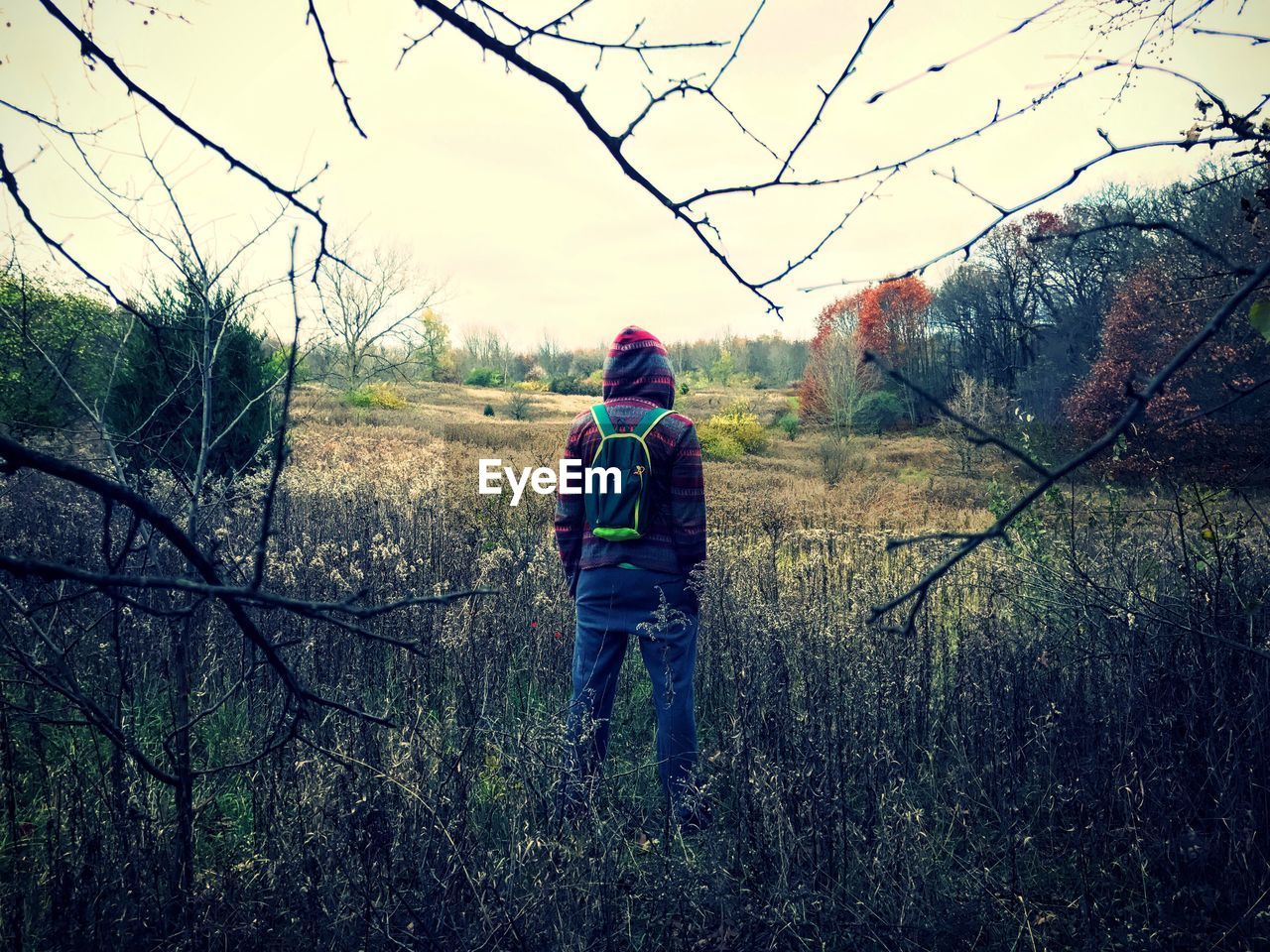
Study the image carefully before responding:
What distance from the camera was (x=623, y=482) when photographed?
117 inches

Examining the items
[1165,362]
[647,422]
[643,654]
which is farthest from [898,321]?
[643,654]

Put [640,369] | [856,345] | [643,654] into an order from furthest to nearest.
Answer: [856,345] < [640,369] < [643,654]

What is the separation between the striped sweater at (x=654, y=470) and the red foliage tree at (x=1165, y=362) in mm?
5807

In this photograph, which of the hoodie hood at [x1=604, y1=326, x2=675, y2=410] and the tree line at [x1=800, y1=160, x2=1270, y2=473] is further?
the hoodie hood at [x1=604, y1=326, x2=675, y2=410]

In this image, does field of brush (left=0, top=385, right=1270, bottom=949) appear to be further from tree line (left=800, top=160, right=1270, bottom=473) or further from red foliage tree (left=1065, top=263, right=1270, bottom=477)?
red foliage tree (left=1065, top=263, right=1270, bottom=477)

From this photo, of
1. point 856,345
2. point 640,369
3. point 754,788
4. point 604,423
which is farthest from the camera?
point 856,345

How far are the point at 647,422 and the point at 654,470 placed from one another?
203 mm

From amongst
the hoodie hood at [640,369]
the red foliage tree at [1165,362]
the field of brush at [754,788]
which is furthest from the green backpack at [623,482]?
the red foliage tree at [1165,362]

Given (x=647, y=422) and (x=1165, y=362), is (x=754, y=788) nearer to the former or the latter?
(x=647, y=422)

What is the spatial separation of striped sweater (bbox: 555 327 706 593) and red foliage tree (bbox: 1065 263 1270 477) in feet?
19.1

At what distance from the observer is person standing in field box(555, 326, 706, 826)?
2.95 metres

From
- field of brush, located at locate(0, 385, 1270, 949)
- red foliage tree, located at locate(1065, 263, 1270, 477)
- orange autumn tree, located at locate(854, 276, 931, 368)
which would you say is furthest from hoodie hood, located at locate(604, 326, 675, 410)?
orange autumn tree, located at locate(854, 276, 931, 368)

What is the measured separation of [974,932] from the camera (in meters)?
2.38

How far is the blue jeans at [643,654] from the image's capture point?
2.91m
